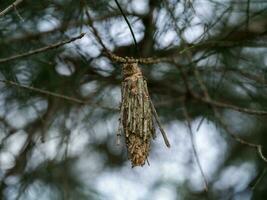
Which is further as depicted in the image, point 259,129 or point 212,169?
point 212,169

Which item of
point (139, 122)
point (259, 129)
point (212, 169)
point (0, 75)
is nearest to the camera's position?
point (139, 122)

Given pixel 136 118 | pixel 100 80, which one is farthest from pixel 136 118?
pixel 100 80

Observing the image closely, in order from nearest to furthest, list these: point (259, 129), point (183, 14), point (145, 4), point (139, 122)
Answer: point (139, 122), point (183, 14), point (145, 4), point (259, 129)

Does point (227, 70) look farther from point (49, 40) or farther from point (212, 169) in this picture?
point (212, 169)

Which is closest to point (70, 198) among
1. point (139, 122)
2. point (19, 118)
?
point (19, 118)

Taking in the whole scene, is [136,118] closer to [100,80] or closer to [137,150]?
[137,150]

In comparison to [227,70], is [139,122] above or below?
above

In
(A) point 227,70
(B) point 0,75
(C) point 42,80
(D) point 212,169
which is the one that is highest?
(B) point 0,75
